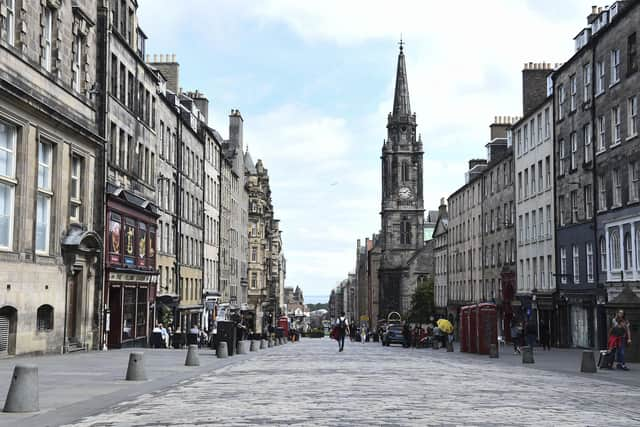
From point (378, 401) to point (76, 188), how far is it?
20857 mm

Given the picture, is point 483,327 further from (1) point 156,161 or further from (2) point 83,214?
(1) point 156,161

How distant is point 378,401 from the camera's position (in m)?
14.4

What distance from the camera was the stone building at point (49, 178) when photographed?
25188mm

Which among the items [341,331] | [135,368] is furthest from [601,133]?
[135,368]

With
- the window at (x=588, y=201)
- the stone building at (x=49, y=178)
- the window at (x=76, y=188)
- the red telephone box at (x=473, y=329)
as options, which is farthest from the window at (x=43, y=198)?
the window at (x=588, y=201)

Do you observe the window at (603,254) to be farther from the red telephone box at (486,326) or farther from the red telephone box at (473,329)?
the red telephone box at (486,326)

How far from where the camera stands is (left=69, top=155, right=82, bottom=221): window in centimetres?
3147

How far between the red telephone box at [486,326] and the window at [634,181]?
822 cm

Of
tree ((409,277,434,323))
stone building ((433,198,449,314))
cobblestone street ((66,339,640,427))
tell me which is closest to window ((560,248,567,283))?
cobblestone street ((66,339,640,427))

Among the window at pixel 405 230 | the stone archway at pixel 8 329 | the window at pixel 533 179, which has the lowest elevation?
the stone archway at pixel 8 329

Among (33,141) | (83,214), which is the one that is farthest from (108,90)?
(33,141)

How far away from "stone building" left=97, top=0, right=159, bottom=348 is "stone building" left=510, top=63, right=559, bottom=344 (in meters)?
23.7

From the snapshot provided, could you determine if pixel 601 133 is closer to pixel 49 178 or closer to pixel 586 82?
pixel 586 82

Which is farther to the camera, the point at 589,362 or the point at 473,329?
the point at 473,329
